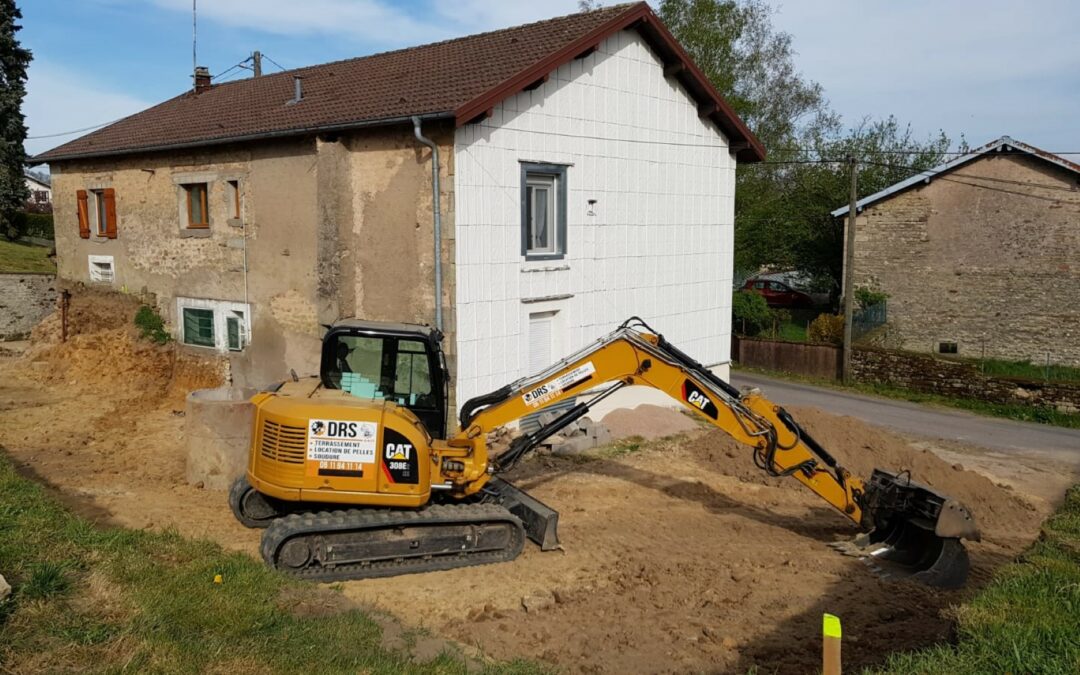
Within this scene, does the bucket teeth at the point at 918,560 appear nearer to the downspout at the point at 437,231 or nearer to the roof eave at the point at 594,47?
the downspout at the point at 437,231

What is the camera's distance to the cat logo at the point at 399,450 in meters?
8.27

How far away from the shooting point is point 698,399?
893 centimetres

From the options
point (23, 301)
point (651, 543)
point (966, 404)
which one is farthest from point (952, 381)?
point (23, 301)

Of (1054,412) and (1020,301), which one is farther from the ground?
(1020,301)

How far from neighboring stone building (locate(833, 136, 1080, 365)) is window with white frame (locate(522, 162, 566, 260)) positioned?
52.0 feet

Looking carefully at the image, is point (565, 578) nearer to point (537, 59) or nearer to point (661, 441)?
point (661, 441)

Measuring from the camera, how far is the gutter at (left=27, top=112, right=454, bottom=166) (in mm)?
12448

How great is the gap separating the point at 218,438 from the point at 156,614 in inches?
210

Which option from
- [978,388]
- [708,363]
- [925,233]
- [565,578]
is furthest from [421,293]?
[925,233]

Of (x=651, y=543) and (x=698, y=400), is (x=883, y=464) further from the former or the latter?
(x=698, y=400)

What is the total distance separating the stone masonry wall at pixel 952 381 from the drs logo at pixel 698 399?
13.9m

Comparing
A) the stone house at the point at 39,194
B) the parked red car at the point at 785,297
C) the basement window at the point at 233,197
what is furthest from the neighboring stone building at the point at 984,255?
the stone house at the point at 39,194

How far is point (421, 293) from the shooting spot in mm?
13125

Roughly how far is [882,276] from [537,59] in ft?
58.5
